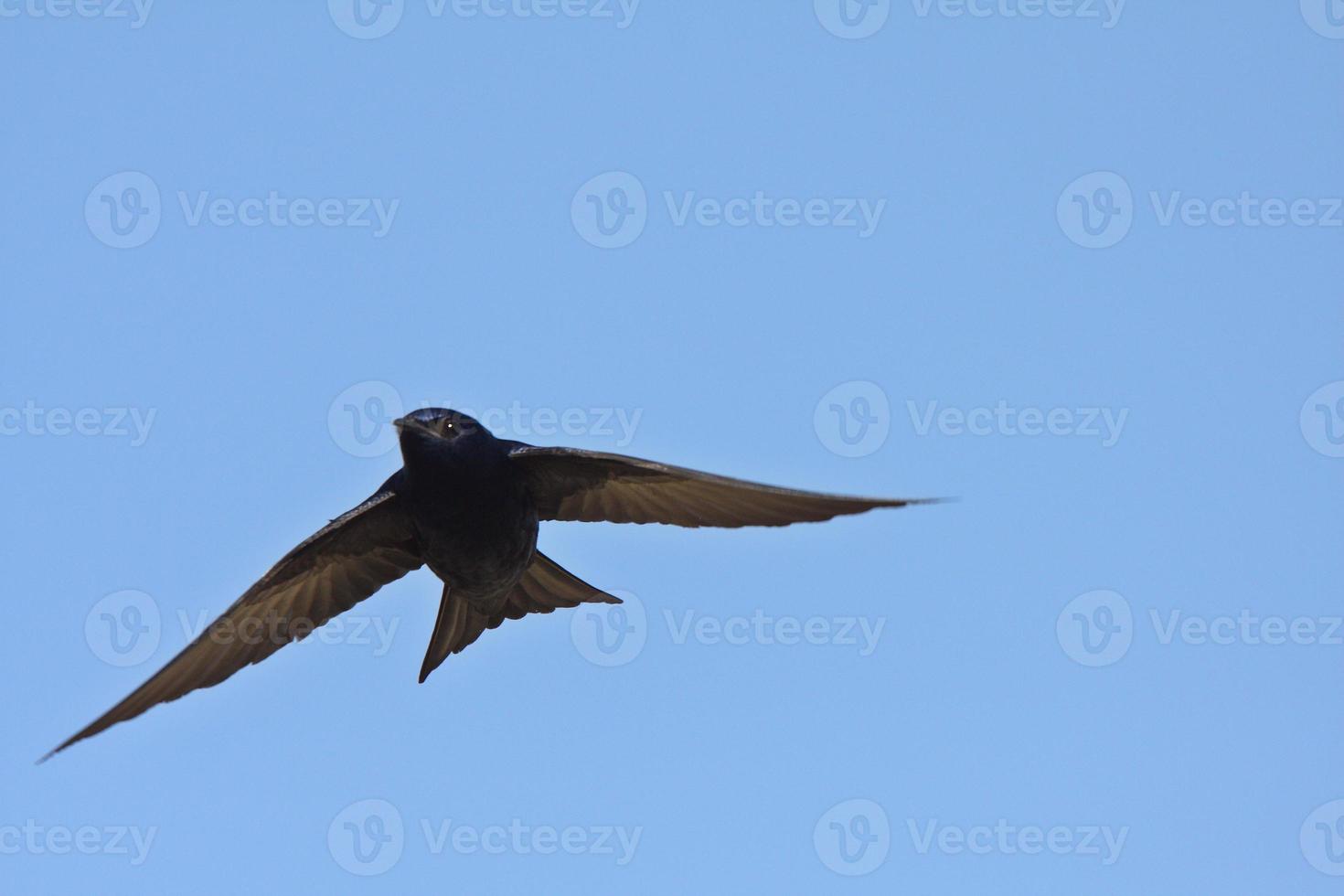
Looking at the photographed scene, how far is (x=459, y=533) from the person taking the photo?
1622 cm

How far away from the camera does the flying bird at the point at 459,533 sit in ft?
51.8

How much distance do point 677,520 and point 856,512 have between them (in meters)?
3.12

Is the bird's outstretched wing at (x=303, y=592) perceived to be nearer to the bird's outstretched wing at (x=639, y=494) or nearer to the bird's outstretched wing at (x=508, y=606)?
the bird's outstretched wing at (x=508, y=606)

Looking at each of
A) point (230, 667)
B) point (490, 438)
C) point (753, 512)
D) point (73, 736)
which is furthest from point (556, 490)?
point (73, 736)

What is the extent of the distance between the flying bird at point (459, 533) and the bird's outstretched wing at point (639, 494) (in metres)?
0.01

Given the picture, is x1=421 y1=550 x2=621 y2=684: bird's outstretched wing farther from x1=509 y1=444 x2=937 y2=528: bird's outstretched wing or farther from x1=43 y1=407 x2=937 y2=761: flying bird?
x1=509 y1=444 x2=937 y2=528: bird's outstretched wing

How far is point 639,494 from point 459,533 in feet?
5.57

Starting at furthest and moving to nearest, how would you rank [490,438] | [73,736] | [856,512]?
[490,438] < [73,736] < [856,512]

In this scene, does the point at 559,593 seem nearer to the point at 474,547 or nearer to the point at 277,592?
the point at 474,547

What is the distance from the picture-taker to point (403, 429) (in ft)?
51.3

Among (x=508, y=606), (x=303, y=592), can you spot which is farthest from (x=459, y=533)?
(x=303, y=592)

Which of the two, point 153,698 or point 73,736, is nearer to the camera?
point 73,736

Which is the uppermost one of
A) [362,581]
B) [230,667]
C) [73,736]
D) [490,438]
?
[490,438]

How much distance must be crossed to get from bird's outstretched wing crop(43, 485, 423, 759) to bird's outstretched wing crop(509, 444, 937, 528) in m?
1.37
